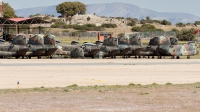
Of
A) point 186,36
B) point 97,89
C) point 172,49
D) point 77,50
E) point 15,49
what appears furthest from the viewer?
point 186,36

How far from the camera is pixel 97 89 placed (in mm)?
21469

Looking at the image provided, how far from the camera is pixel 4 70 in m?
31.2

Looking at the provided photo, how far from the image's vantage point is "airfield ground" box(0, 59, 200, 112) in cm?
1680

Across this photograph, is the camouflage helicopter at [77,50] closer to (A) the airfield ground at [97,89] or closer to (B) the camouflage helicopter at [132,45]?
(B) the camouflage helicopter at [132,45]

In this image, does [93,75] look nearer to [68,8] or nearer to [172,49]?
[172,49]

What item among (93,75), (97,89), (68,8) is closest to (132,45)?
(93,75)

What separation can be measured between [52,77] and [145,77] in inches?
194

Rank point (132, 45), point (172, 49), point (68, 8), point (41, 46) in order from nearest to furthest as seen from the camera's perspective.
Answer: point (41, 46) < point (132, 45) < point (172, 49) < point (68, 8)

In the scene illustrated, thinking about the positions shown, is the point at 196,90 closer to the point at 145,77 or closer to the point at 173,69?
the point at 145,77

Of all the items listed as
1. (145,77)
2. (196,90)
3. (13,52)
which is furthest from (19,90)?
(13,52)

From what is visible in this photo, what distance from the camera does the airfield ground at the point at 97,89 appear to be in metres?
16.8

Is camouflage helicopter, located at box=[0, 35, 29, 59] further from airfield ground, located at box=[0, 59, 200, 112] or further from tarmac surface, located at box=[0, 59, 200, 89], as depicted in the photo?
airfield ground, located at box=[0, 59, 200, 112]

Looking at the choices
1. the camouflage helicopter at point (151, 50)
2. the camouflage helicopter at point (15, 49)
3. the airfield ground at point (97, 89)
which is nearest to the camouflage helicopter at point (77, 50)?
the camouflage helicopter at point (15, 49)

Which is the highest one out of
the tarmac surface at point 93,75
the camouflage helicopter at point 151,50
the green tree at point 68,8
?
the green tree at point 68,8
